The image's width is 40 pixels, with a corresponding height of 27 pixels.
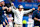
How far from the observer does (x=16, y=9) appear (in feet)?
5.67

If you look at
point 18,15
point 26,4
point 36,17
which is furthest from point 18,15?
point 36,17

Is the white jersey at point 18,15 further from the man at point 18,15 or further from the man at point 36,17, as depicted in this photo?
the man at point 36,17

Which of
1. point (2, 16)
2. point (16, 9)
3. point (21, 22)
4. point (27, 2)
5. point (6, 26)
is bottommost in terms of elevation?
point (6, 26)

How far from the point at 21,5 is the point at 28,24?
1.66ft

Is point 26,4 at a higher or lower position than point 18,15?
higher

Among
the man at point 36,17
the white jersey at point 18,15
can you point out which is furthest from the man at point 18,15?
the man at point 36,17

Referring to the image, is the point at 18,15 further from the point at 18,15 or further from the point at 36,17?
the point at 36,17

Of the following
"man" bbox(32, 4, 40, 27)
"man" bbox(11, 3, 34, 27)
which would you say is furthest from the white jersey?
"man" bbox(32, 4, 40, 27)

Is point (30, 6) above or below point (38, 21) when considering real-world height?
above

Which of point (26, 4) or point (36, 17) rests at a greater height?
point (26, 4)

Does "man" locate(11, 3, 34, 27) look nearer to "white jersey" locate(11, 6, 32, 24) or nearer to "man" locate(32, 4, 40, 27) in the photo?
"white jersey" locate(11, 6, 32, 24)

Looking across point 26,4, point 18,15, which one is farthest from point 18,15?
point 26,4

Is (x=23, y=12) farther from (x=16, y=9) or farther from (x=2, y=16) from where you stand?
(x=2, y=16)

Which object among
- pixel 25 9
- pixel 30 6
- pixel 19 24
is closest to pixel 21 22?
pixel 19 24
